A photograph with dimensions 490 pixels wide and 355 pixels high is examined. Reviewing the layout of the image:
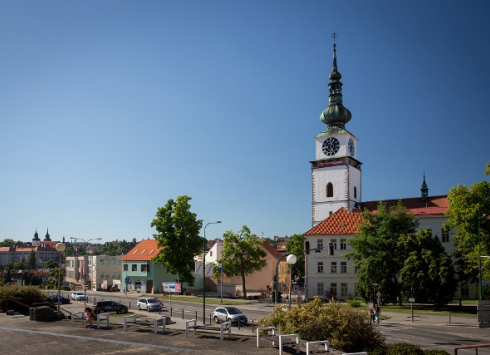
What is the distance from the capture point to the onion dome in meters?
78.5

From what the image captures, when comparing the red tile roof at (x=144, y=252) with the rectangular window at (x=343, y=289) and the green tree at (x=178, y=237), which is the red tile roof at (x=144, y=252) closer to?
the green tree at (x=178, y=237)

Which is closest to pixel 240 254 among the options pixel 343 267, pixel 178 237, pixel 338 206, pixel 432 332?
pixel 178 237

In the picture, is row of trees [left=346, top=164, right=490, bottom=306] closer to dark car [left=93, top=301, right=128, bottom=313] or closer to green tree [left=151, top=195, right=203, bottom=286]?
green tree [left=151, top=195, right=203, bottom=286]

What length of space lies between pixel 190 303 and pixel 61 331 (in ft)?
103

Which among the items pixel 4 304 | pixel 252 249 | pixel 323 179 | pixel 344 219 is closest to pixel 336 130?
pixel 323 179

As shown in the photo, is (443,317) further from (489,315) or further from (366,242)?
(489,315)

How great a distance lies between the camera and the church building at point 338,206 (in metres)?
60.9

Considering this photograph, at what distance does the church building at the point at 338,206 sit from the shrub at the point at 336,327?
39.3m

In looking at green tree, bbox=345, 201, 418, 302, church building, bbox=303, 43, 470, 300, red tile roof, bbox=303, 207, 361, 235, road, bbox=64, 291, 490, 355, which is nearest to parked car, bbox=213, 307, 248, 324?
road, bbox=64, 291, 490, 355

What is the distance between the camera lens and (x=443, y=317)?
41938 mm

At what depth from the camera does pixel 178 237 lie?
62.8m

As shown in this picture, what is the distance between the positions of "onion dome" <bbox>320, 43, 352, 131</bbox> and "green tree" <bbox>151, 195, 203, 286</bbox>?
29205 millimetres

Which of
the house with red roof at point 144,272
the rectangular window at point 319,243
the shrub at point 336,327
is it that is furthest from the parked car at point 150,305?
the house with red roof at point 144,272

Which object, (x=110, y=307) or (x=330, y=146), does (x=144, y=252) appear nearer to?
(x=330, y=146)
